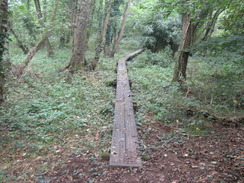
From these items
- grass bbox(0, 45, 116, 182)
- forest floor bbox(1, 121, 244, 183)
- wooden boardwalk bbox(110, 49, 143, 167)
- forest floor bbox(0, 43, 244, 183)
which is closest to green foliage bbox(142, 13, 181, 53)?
grass bbox(0, 45, 116, 182)

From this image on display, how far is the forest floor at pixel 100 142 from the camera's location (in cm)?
328

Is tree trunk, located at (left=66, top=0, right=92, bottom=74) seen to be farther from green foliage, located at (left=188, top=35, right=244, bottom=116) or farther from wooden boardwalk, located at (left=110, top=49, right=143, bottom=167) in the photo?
green foliage, located at (left=188, top=35, right=244, bottom=116)

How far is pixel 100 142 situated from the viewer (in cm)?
457

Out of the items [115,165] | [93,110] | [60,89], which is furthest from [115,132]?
[60,89]

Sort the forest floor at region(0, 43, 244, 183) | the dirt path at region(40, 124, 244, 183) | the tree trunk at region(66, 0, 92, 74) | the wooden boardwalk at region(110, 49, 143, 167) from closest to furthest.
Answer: the dirt path at region(40, 124, 244, 183), the forest floor at region(0, 43, 244, 183), the wooden boardwalk at region(110, 49, 143, 167), the tree trunk at region(66, 0, 92, 74)

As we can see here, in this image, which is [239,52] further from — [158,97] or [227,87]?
[158,97]

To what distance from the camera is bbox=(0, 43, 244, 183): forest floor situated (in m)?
3.28

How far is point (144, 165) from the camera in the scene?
3.54 m

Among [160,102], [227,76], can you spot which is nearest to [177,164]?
[160,102]

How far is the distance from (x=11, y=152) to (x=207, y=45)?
19.4 feet

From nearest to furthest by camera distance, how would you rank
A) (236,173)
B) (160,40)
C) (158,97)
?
(236,173) → (158,97) → (160,40)

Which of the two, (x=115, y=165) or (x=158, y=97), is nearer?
(x=115, y=165)

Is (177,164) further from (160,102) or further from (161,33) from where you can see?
(161,33)

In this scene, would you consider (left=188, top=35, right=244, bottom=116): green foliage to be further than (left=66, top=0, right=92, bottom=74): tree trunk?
No
